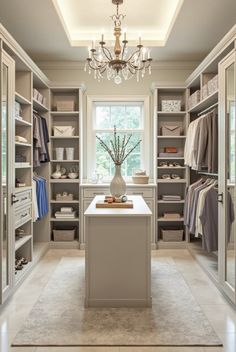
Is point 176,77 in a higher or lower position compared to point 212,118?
higher

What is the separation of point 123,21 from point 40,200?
Answer: 2.72m

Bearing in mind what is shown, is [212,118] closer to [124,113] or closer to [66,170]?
[124,113]

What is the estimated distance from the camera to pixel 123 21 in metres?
4.56

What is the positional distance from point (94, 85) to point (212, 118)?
2.40 m

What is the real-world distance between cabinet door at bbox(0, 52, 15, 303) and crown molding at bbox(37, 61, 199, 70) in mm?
2441

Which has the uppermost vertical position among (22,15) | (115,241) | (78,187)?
(22,15)

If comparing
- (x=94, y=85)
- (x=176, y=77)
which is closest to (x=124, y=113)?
(x=94, y=85)

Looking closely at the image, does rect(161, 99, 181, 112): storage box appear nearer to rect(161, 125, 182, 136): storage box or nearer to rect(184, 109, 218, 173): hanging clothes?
rect(161, 125, 182, 136): storage box

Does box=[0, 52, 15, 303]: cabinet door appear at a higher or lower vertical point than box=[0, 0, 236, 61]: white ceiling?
lower

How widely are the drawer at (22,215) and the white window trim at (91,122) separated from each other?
182 centimetres

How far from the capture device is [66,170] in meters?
5.65

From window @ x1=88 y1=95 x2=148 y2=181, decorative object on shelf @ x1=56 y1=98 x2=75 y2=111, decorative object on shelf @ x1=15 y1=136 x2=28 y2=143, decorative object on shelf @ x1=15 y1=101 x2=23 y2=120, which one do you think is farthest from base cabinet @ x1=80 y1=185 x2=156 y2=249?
decorative object on shelf @ x1=15 y1=101 x2=23 y2=120

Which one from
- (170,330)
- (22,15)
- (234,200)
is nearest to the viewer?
(170,330)

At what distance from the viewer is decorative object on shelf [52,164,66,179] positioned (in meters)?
5.37
